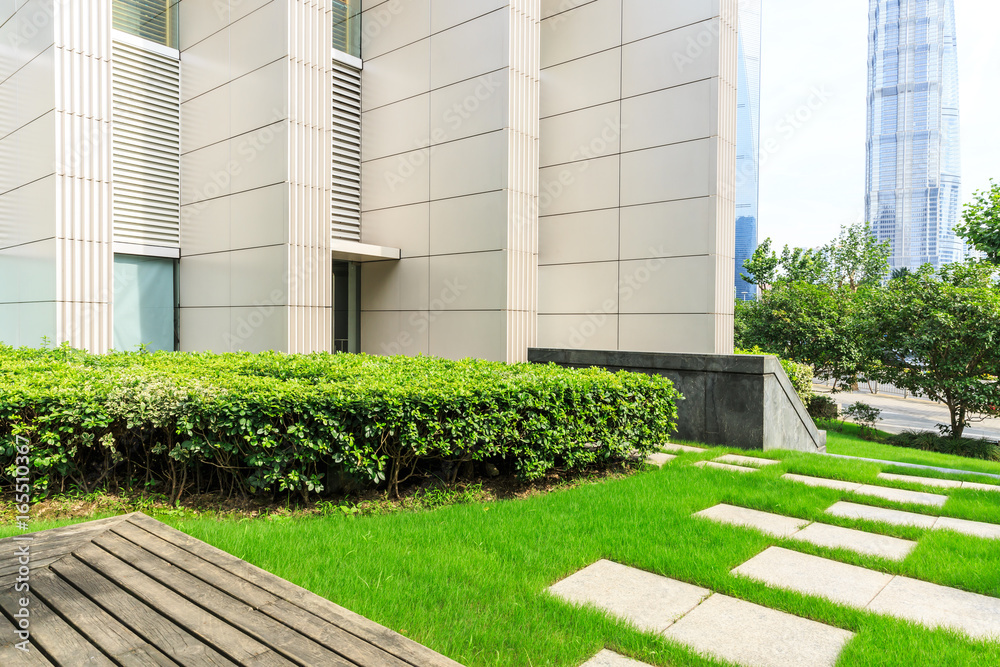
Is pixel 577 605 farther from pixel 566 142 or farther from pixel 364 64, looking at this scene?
pixel 364 64

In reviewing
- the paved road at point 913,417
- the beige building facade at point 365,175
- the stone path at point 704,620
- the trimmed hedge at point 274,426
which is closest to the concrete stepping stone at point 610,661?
the stone path at point 704,620

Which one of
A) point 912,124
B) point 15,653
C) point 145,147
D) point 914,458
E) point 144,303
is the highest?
point 912,124

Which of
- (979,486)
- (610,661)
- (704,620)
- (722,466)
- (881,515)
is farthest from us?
(722,466)

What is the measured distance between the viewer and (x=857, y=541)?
15.5 ft

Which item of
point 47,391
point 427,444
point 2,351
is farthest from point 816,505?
point 2,351

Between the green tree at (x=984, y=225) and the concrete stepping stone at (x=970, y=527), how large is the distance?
22.9m

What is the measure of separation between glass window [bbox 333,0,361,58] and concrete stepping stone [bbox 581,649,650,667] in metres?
13.2

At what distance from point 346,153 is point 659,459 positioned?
9.24m

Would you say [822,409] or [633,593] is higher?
[633,593]

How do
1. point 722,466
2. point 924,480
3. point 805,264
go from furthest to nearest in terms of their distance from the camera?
point 805,264 → point 722,466 → point 924,480

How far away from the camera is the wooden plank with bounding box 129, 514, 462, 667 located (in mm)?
2230

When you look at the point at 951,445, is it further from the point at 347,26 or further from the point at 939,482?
the point at 347,26

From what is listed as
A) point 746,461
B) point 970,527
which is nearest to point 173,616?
point 970,527

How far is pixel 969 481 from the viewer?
282 inches
